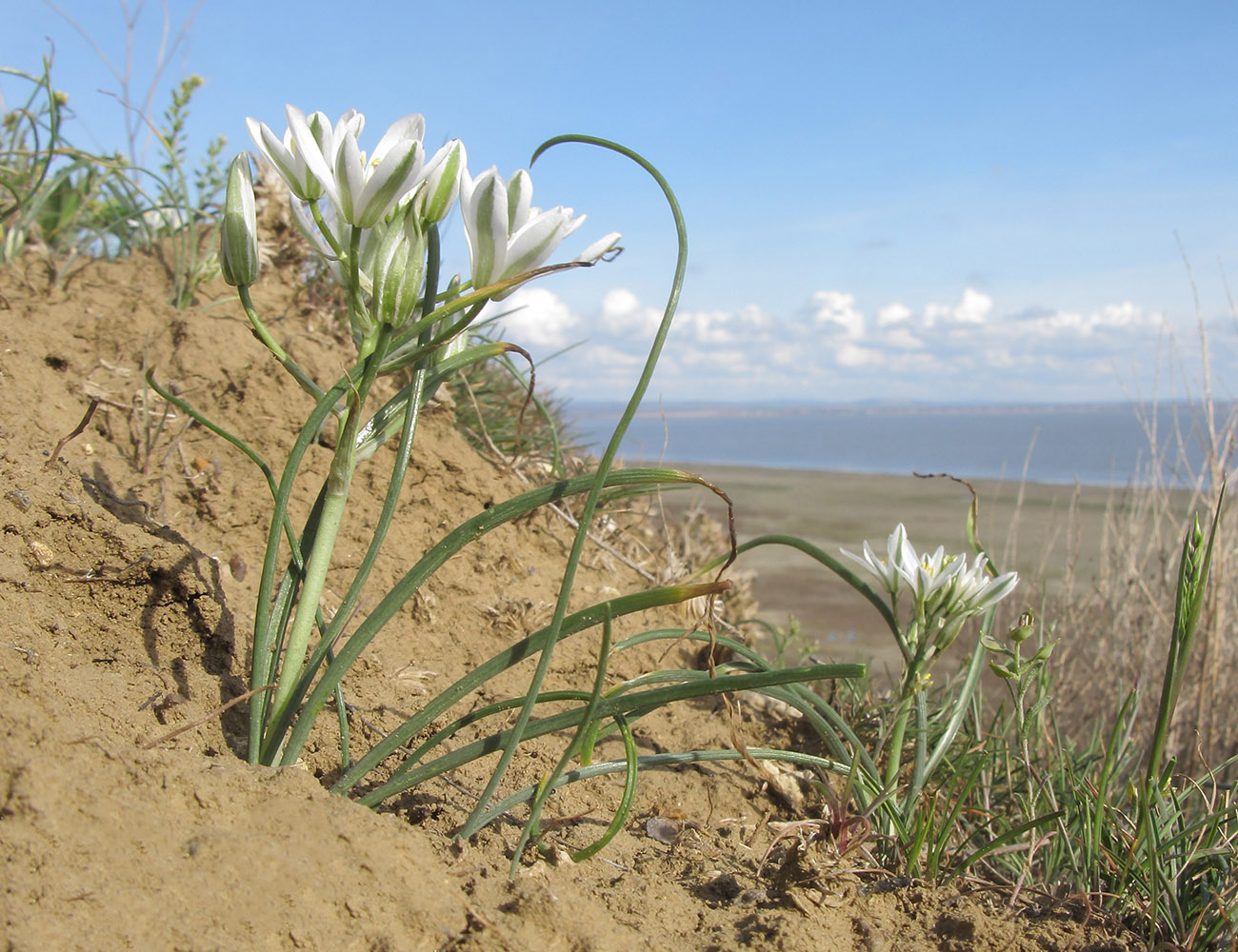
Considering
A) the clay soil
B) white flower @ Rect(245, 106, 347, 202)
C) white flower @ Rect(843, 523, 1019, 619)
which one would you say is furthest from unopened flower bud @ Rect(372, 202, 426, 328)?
white flower @ Rect(843, 523, 1019, 619)

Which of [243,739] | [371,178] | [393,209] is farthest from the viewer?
[243,739]

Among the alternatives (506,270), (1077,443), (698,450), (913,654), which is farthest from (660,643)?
(1077,443)

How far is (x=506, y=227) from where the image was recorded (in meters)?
Result: 1.38

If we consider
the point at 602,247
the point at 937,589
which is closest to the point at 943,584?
the point at 937,589

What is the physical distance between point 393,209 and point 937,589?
121 centimetres

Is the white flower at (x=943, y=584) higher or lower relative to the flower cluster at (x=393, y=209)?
lower

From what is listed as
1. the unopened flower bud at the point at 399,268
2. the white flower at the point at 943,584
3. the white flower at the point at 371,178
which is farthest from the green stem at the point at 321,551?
the white flower at the point at 943,584

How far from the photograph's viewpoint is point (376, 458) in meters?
2.60

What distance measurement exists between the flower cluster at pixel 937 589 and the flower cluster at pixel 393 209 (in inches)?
32.8

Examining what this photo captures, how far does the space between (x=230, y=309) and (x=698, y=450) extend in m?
32.4

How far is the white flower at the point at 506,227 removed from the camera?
1.36m

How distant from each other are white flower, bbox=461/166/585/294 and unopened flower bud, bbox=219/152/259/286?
1.14 ft

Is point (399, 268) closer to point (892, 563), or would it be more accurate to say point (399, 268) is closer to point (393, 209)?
point (393, 209)

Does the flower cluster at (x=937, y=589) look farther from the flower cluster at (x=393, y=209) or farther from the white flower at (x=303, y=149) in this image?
the white flower at (x=303, y=149)
